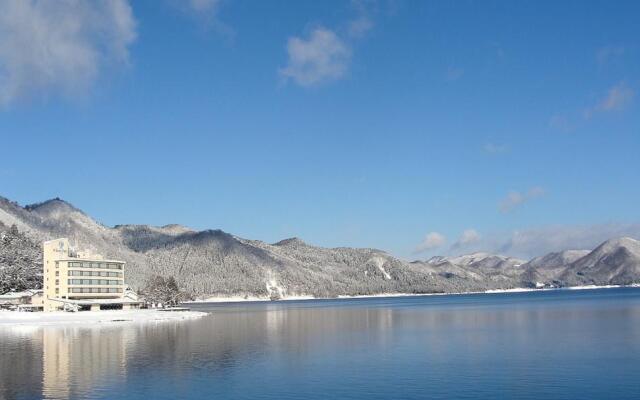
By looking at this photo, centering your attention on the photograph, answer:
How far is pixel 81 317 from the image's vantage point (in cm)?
14912

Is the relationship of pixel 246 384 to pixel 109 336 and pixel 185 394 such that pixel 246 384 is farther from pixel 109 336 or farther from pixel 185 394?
pixel 109 336

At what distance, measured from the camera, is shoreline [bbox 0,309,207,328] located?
5605 inches

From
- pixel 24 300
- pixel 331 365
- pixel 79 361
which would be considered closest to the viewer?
pixel 331 365

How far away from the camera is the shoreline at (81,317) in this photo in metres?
142

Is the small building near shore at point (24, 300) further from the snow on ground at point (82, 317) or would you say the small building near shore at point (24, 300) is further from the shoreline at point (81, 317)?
the snow on ground at point (82, 317)

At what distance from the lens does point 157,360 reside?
70.4m

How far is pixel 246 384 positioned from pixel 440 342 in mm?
39379

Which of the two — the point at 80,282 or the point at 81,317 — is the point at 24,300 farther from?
the point at 81,317

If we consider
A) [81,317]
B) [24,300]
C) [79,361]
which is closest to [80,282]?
[24,300]

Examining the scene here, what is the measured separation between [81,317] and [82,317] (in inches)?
8.8

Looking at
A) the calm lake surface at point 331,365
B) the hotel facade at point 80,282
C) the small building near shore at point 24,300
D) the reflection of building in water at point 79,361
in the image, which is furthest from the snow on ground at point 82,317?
the reflection of building in water at point 79,361

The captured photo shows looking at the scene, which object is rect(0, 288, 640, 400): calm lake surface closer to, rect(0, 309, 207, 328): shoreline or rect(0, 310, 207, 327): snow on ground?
rect(0, 309, 207, 328): shoreline

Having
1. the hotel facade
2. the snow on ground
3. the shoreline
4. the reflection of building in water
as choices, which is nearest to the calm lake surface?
the reflection of building in water

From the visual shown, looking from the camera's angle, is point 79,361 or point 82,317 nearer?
point 79,361
